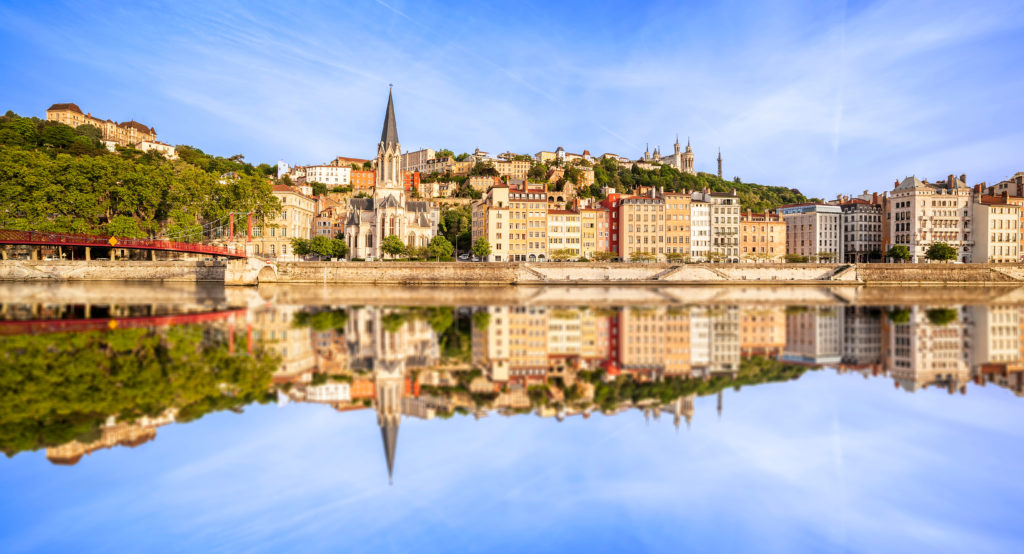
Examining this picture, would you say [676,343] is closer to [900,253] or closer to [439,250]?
[439,250]

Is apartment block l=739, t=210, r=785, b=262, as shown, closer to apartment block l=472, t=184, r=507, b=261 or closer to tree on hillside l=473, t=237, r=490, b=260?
apartment block l=472, t=184, r=507, b=261

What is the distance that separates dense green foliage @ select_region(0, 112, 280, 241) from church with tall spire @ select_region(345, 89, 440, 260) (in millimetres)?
9840

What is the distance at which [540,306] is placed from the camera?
28.0 meters

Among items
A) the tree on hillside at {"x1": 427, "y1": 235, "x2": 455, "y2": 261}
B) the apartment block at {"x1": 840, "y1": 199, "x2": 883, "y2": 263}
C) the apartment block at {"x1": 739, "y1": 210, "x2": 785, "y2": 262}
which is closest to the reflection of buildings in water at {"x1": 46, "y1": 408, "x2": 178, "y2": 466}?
the tree on hillside at {"x1": 427, "y1": 235, "x2": 455, "y2": 261}

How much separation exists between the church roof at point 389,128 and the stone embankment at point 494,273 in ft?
85.4

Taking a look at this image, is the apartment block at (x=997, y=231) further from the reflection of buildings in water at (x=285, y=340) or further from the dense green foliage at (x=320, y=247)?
the reflection of buildings in water at (x=285, y=340)

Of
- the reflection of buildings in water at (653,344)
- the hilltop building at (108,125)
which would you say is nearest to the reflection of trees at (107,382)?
the reflection of buildings in water at (653,344)

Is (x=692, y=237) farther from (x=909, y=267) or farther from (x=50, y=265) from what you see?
(x=50, y=265)

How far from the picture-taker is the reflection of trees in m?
7.62

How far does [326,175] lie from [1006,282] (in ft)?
344

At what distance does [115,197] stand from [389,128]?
2908 centimetres

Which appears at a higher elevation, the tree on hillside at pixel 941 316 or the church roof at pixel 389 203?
the church roof at pixel 389 203

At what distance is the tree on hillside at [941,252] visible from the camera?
66.8m

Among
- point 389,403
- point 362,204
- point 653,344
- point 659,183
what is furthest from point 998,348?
point 659,183
